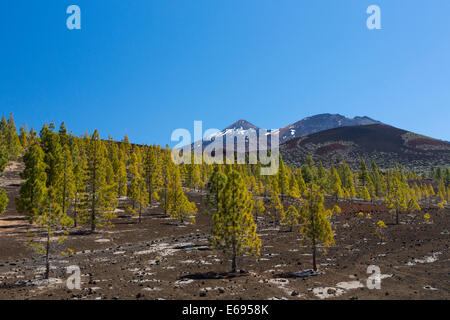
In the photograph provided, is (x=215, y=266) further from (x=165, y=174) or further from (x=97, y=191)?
(x=165, y=174)

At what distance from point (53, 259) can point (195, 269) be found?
15.5m

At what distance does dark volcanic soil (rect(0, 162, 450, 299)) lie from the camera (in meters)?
16.9

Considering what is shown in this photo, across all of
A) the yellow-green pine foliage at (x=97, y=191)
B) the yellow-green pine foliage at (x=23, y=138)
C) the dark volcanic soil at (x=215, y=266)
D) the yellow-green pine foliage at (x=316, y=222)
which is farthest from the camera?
the yellow-green pine foliage at (x=23, y=138)

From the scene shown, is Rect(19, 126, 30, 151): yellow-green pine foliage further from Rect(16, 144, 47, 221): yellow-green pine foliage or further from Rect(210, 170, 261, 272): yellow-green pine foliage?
Rect(210, 170, 261, 272): yellow-green pine foliage

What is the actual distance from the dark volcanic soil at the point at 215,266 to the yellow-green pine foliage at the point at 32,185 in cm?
325

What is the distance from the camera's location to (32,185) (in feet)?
124

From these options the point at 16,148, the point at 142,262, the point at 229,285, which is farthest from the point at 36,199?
the point at 16,148

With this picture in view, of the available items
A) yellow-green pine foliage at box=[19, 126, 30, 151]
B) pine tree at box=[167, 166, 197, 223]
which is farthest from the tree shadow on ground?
yellow-green pine foliage at box=[19, 126, 30, 151]

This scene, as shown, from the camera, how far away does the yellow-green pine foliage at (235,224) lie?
72.8ft

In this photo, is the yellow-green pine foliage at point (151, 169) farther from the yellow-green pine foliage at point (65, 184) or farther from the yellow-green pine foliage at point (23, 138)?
the yellow-green pine foliage at point (23, 138)

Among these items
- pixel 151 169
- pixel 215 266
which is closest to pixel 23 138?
pixel 151 169

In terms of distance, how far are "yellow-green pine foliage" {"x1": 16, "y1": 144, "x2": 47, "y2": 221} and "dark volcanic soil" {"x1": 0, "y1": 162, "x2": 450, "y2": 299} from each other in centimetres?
325

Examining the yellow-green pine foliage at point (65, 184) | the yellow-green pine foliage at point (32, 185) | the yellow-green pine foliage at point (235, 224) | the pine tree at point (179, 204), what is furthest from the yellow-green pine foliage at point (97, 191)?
the yellow-green pine foliage at point (235, 224)
